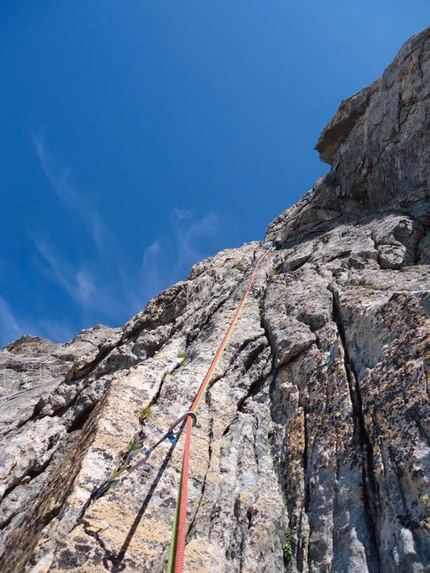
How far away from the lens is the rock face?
5.23 metres

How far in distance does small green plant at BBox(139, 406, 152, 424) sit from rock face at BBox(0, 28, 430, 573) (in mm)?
47

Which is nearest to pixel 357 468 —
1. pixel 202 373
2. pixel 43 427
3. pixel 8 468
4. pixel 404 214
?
pixel 202 373

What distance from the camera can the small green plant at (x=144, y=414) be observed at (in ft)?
24.8

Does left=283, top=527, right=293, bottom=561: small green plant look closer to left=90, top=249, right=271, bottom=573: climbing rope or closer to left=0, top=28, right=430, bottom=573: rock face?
left=0, top=28, right=430, bottom=573: rock face

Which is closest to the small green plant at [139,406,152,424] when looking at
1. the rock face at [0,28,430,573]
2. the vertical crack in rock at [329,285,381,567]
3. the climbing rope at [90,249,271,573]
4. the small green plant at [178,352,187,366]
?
the rock face at [0,28,430,573]

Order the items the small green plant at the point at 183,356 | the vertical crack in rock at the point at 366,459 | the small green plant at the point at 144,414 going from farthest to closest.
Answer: the small green plant at the point at 183,356, the small green plant at the point at 144,414, the vertical crack in rock at the point at 366,459

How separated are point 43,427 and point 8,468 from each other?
2130 mm

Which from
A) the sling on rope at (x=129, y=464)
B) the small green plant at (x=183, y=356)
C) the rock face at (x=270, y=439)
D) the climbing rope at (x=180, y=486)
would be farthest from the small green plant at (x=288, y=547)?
the small green plant at (x=183, y=356)

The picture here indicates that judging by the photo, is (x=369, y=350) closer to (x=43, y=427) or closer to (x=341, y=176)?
(x=43, y=427)

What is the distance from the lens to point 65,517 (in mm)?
5316

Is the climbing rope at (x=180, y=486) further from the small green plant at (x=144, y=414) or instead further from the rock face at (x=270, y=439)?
the small green plant at (x=144, y=414)

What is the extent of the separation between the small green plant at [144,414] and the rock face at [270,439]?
0.05 m

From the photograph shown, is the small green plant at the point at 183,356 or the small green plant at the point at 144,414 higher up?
the small green plant at the point at 183,356

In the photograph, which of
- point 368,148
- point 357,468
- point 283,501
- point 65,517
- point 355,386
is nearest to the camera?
point 65,517
